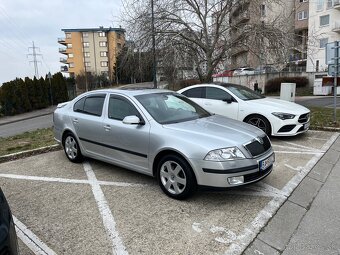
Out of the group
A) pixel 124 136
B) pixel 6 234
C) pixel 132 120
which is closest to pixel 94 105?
pixel 124 136

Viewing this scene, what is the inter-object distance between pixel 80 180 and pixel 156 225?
196 centimetres

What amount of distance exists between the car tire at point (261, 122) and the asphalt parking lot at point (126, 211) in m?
1.74

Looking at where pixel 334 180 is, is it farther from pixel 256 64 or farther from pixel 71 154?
pixel 256 64

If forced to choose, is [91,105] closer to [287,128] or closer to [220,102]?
[220,102]

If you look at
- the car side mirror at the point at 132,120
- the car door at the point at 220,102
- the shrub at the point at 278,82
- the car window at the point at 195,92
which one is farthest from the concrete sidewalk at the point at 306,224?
the shrub at the point at 278,82

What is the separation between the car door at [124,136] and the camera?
14.1ft

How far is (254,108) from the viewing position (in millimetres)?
7309

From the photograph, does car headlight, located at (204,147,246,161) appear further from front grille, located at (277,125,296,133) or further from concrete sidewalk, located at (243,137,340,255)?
front grille, located at (277,125,296,133)

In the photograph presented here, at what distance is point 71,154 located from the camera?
5.75 metres

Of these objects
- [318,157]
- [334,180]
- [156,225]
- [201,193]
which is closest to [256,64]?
[318,157]

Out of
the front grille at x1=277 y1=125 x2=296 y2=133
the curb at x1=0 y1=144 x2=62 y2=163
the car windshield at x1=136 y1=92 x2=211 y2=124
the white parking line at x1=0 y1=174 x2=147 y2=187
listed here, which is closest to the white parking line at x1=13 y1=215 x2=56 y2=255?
the white parking line at x1=0 y1=174 x2=147 y2=187

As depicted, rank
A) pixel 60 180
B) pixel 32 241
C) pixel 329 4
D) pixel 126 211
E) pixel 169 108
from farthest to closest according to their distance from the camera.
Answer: pixel 329 4
pixel 60 180
pixel 169 108
pixel 126 211
pixel 32 241

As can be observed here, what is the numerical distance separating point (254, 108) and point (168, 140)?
3.99 metres

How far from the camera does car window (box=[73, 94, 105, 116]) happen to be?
520 centimetres
